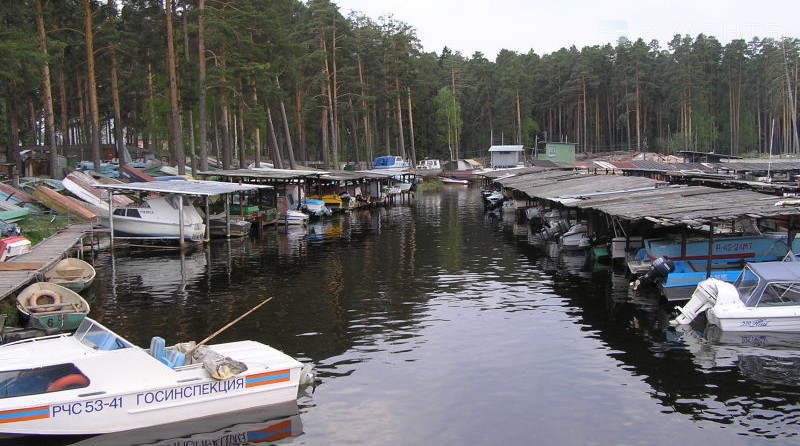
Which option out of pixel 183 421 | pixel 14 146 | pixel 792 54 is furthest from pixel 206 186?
pixel 792 54

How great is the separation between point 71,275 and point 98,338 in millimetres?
11241

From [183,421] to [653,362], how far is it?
35.9 feet

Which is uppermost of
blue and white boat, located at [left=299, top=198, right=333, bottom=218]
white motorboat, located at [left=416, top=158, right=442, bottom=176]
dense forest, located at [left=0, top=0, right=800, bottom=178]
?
dense forest, located at [left=0, top=0, right=800, bottom=178]

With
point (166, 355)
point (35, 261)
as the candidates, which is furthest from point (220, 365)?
point (35, 261)

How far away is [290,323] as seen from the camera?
20.5 metres

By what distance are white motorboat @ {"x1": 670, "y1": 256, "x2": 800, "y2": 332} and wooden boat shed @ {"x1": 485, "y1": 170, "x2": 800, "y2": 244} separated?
7.87 ft

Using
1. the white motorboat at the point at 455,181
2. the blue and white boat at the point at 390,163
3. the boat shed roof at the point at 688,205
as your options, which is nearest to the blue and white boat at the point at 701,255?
the boat shed roof at the point at 688,205

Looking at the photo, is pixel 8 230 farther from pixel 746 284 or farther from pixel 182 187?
pixel 746 284

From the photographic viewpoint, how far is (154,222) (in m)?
36.0

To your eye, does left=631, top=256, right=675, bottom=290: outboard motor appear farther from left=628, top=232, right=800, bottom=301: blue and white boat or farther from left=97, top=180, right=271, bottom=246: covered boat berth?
left=97, top=180, right=271, bottom=246: covered boat berth

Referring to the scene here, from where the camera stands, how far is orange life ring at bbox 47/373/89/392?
12445 mm

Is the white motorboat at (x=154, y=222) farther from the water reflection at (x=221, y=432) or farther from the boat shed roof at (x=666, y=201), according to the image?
the water reflection at (x=221, y=432)

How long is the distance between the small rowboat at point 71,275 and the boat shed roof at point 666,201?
1918 cm

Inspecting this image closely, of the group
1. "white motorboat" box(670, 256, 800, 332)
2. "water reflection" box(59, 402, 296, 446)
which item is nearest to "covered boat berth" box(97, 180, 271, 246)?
"water reflection" box(59, 402, 296, 446)
